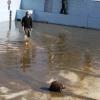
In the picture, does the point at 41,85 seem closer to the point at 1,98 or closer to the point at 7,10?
the point at 1,98

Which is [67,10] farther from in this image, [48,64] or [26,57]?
[48,64]

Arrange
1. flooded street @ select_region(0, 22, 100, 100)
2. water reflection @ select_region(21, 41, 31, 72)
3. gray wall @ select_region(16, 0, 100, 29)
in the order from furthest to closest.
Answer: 1. gray wall @ select_region(16, 0, 100, 29)
2. water reflection @ select_region(21, 41, 31, 72)
3. flooded street @ select_region(0, 22, 100, 100)

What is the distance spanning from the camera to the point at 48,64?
1586 cm

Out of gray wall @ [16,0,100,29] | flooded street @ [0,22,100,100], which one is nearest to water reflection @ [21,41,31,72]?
flooded street @ [0,22,100,100]

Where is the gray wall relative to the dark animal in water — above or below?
above

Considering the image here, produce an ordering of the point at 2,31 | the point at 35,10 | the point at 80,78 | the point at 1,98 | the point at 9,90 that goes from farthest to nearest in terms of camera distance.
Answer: the point at 35,10 → the point at 2,31 → the point at 80,78 → the point at 9,90 → the point at 1,98

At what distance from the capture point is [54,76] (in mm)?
13828

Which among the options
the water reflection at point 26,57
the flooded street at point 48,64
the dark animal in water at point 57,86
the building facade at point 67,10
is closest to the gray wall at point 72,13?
the building facade at point 67,10

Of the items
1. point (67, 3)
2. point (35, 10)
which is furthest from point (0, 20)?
point (67, 3)

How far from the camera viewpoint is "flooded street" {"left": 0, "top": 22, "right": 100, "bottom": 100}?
11906 millimetres

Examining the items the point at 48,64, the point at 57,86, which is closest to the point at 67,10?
the point at 48,64

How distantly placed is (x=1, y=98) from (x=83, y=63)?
6.18 m

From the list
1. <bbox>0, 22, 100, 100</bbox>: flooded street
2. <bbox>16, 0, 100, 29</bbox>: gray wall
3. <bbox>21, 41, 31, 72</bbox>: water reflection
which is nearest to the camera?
<bbox>0, 22, 100, 100</bbox>: flooded street

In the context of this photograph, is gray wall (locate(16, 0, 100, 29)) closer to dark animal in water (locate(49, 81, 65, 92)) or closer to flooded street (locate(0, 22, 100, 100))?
flooded street (locate(0, 22, 100, 100))
